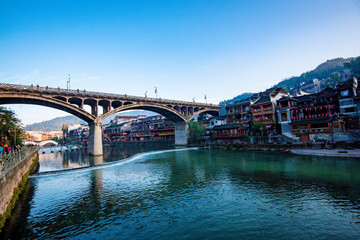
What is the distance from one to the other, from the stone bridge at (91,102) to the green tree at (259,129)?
32054 millimetres

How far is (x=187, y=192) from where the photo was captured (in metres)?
15.2

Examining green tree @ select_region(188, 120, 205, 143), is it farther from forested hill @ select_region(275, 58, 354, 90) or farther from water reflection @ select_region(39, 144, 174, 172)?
forested hill @ select_region(275, 58, 354, 90)

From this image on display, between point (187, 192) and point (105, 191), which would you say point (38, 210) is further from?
point (187, 192)

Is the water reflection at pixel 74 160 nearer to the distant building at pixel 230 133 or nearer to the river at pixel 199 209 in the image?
the river at pixel 199 209

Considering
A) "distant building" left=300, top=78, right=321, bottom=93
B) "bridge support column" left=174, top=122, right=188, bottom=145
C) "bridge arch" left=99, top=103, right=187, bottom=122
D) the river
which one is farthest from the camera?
"distant building" left=300, top=78, right=321, bottom=93

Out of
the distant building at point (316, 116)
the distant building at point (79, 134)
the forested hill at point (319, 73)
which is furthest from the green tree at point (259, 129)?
the distant building at point (79, 134)

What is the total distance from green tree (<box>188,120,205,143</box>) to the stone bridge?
4.56 m

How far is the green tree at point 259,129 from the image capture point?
44.9 m

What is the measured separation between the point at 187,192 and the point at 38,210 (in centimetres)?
1034

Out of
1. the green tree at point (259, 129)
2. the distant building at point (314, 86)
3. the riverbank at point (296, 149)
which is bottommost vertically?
the riverbank at point (296, 149)

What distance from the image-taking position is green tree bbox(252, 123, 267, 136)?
44.9 metres

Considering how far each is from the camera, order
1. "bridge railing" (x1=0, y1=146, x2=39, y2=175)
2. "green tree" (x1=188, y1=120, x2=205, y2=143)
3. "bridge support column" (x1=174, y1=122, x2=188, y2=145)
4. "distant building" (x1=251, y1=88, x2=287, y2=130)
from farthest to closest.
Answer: "bridge support column" (x1=174, y1=122, x2=188, y2=145) < "green tree" (x1=188, y1=120, x2=205, y2=143) < "distant building" (x1=251, y1=88, x2=287, y2=130) < "bridge railing" (x1=0, y1=146, x2=39, y2=175)

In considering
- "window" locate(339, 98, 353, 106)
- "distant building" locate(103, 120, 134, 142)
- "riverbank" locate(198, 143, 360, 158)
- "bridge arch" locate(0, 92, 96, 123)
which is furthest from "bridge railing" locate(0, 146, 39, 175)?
"distant building" locate(103, 120, 134, 142)

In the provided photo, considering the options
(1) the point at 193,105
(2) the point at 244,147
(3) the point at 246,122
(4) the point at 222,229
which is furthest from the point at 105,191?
(1) the point at 193,105
